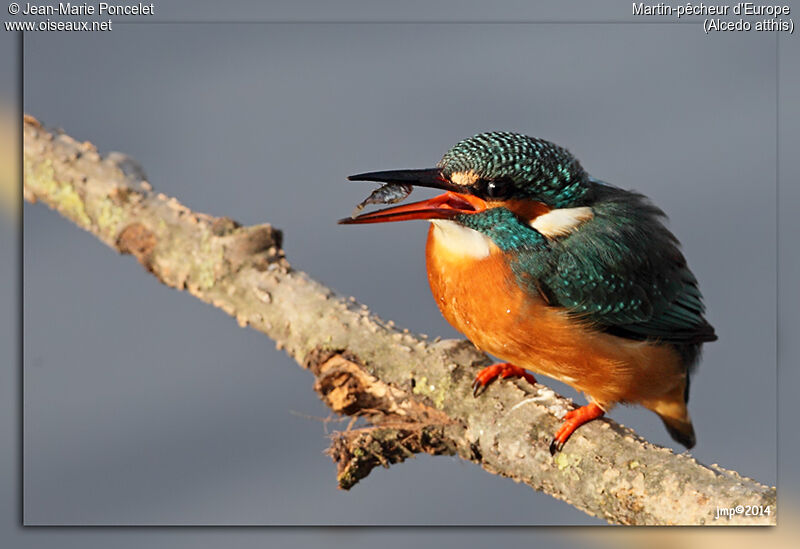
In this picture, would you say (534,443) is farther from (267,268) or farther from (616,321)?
(267,268)

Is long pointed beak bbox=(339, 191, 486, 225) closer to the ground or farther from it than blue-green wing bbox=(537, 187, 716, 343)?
farther from it

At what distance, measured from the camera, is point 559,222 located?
2789mm

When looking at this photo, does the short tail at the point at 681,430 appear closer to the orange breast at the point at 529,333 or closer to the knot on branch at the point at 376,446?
the orange breast at the point at 529,333

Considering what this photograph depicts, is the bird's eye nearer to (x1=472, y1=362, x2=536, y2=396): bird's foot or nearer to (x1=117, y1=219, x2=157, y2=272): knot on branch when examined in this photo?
(x1=472, y1=362, x2=536, y2=396): bird's foot

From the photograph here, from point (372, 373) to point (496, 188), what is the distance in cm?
71

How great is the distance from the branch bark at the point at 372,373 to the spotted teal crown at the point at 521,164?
621 mm

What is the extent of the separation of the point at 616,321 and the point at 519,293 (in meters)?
0.34

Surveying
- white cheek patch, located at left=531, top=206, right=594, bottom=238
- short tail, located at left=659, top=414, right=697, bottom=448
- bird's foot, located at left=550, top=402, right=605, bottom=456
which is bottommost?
short tail, located at left=659, top=414, right=697, bottom=448

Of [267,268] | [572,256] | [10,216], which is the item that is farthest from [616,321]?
[10,216]

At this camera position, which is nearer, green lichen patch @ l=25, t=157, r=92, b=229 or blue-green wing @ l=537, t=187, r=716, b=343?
blue-green wing @ l=537, t=187, r=716, b=343

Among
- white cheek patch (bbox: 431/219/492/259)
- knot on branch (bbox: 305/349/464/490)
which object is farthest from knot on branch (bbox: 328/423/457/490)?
white cheek patch (bbox: 431/219/492/259)

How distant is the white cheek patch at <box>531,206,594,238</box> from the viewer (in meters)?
2.77

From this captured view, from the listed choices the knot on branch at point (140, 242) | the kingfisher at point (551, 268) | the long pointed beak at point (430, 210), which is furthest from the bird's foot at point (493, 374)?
the knot on branch at point (140, 242)

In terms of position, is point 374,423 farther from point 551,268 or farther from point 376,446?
point 551,268
